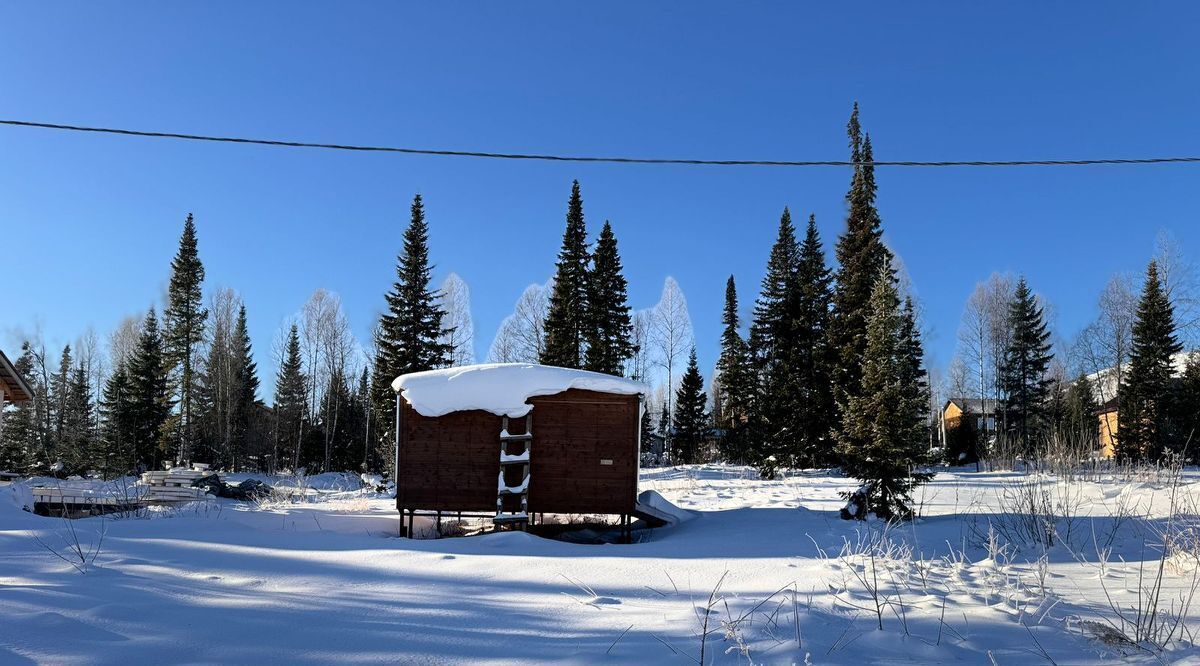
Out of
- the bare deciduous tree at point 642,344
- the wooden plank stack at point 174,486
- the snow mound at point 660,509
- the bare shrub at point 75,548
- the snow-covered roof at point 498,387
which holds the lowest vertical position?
the wooden plank stack at point 174,486

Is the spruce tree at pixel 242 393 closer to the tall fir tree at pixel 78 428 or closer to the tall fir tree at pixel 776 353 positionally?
the tall fir tree at pixel 78 428

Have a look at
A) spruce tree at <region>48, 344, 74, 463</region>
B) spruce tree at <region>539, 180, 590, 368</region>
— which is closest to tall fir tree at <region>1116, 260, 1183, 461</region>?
spruce tree at <region>539, 180, 590, 368</region>

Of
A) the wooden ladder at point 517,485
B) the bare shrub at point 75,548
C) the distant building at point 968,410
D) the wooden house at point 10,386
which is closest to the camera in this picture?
the bare shrub at point 75,548

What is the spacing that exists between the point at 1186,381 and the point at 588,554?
35.4 meters

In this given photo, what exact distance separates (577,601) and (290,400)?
39.7 m

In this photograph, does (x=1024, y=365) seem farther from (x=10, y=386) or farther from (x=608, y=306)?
(x=10, y=386)

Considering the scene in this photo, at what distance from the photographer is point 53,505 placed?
14.7 meters

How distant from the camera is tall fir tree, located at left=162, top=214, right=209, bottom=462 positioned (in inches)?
1344

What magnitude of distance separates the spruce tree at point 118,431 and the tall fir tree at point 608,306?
21440 millimetres

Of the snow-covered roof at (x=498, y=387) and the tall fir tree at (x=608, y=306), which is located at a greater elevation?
the tall fir tree at (x=608, y=306)

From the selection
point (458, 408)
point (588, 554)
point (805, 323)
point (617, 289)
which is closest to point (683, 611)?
point (588, 554)

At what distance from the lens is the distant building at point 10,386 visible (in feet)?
52.5

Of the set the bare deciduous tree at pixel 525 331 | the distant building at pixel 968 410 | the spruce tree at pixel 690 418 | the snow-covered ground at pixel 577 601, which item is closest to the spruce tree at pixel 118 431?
the bare deciduous tree at pixel 525 331

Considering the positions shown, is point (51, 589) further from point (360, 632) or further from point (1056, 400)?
point (1056, 400)
